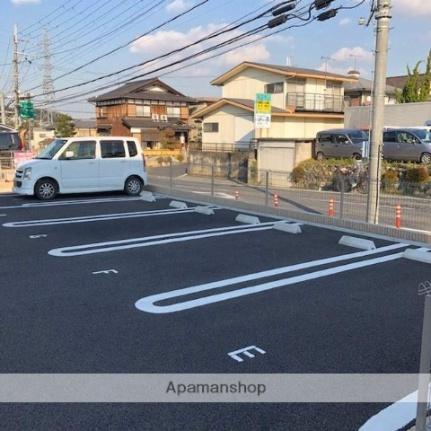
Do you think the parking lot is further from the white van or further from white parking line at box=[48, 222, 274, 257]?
the white van

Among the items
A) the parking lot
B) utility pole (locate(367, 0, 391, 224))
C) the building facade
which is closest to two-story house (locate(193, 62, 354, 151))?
the building facade

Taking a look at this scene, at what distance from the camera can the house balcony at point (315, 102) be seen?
29.2m

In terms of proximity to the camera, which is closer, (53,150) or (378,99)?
(378,99)

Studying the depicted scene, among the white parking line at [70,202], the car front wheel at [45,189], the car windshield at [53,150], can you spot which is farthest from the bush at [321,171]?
the car front wheel at [45,189]

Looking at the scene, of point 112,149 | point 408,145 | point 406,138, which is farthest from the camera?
point 406,138

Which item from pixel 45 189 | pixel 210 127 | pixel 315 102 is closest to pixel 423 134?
pixel 315 102

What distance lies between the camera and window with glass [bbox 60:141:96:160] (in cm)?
1194

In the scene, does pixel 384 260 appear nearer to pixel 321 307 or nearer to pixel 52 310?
pixel 321 307

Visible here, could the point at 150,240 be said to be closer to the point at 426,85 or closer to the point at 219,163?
the point at 219,163

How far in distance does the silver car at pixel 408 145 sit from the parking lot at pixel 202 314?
40.1 ft

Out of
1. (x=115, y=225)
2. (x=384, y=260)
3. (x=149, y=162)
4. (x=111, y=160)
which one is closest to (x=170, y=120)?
(x=149, y=162)

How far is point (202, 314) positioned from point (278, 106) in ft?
Result: 88.1

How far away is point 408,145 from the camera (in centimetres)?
1839

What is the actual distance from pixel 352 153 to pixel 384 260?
15921 mm
